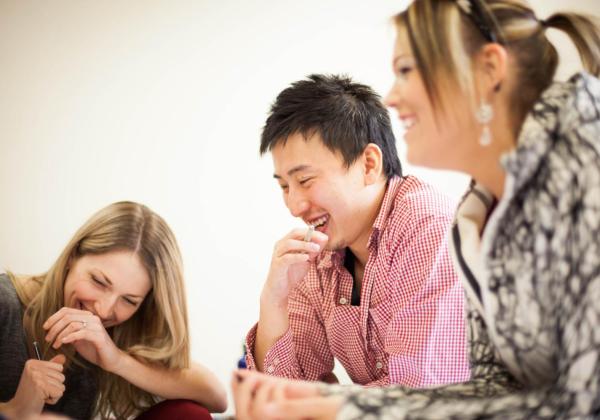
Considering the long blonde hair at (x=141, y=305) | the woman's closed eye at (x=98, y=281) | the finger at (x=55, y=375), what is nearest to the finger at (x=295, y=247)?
the long blonde hair at (x=141, y=305)

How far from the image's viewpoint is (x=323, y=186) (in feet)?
5.23

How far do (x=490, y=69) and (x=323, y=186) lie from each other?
2.40ft

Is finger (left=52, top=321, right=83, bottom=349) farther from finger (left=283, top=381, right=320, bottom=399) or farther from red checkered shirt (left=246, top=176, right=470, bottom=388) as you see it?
finger (left=283, top=381, right=320, bottom=399)

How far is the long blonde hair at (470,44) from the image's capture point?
91 centimetres

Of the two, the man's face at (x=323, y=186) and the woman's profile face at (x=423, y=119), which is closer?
the woman's profile face at (x=423, y=119)

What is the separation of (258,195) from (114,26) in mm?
796

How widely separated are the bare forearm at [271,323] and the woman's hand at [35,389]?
0.45 metres

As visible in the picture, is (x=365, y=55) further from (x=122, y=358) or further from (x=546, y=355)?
(x=546, y=355)

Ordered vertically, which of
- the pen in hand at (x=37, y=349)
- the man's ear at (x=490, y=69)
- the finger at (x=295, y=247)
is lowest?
the pen in hand at (x=37, y=349)

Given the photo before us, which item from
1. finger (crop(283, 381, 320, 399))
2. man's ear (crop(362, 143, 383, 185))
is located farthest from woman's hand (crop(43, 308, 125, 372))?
finger (crop(283, 381, 320, 399))

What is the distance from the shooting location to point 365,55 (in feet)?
8.95

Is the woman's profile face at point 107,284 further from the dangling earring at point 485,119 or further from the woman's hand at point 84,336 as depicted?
the dangling earring at point 485,119

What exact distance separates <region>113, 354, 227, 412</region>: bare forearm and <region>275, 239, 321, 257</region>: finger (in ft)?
1.50

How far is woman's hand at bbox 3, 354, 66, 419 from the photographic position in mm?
1445
